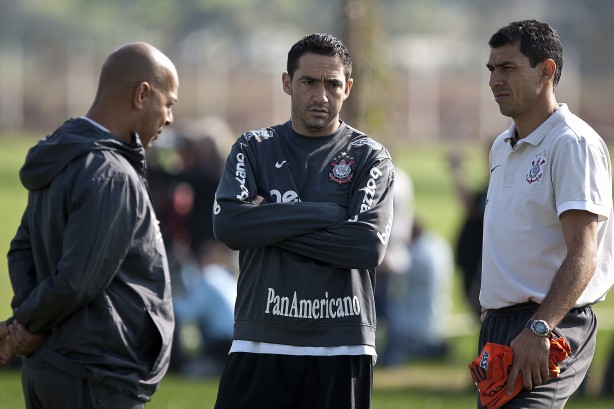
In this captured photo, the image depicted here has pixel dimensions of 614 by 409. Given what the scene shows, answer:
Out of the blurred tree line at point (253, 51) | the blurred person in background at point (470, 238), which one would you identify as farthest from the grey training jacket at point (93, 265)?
the blurred tree line at point (253, 51)

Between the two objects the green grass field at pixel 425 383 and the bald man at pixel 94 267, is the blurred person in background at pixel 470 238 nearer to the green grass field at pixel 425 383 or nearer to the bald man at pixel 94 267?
the green grass field at pixel 425 383

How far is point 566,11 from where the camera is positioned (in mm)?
85625

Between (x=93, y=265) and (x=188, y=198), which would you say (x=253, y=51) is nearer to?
(x=188, y=198)

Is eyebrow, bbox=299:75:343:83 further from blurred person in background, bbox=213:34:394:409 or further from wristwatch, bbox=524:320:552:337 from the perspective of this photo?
wristwatch, bbox=524:320:552:337

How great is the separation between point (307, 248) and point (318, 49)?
3.09ft

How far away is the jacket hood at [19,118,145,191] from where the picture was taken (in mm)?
4922

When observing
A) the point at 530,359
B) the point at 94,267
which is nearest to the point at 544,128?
the point at 530,359

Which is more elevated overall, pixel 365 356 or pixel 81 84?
pixel 81 84

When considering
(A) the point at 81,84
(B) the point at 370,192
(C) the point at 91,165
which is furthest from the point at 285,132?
(A) the point at 81,84

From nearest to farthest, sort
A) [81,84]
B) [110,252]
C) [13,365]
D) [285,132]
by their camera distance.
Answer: [110,252] → [285,132] → [13,365] → [81,84]

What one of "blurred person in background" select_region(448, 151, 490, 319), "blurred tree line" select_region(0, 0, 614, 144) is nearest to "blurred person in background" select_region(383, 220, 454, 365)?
"blurred person in background" select_region(448, 151, 490, 319)

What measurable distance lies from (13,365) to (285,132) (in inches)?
297

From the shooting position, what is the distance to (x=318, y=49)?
5.11m

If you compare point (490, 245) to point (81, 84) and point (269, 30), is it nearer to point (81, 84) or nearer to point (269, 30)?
point (81, 84)
